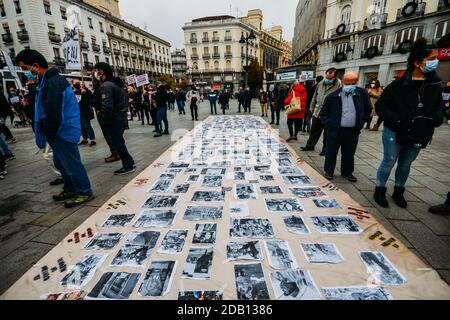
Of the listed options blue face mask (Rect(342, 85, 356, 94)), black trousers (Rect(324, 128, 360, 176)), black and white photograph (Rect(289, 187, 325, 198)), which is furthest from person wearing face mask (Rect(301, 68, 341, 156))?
black and white photograph (Rect(289, 187, 325, 198))

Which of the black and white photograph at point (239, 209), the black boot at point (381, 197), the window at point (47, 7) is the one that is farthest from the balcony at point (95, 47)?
the black boot at point (381, 197)

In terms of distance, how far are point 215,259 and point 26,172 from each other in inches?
181

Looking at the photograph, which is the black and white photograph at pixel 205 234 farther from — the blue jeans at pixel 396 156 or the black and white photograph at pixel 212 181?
the blue jeans at pixel 396 156

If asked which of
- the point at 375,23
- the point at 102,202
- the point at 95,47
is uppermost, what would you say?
the point at 95,47

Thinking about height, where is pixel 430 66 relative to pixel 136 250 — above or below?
above

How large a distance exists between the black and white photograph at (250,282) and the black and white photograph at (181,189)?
1.66m

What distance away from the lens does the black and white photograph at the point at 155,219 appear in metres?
2.41

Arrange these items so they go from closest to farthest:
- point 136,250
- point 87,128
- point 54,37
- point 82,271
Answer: point 82,271
point 136,250
point 87,128
point 54,37

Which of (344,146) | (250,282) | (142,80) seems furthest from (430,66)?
(142,80)

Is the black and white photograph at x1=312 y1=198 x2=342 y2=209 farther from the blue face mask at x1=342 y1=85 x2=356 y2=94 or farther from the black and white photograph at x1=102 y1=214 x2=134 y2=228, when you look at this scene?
the black and white photograph at x1=102 y1=214 x2=134 y2=228

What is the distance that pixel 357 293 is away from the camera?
152 cm

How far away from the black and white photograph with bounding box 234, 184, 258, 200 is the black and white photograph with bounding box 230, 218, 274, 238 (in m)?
0.55

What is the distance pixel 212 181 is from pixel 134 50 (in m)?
48.5

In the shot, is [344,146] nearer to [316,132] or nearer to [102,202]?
[316,132]
